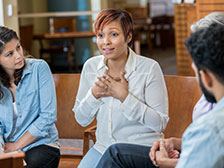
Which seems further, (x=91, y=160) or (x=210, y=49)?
(x=91, y=160)

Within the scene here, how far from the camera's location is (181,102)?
8.18 ft

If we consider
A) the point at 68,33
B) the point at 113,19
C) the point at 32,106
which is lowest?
the point at 32,106

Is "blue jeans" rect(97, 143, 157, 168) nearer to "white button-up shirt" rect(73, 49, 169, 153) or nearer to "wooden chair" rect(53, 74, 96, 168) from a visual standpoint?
"white button-up shirt" rect(73, 49, 169, 153)

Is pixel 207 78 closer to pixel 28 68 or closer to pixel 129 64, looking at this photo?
pixel 129 64

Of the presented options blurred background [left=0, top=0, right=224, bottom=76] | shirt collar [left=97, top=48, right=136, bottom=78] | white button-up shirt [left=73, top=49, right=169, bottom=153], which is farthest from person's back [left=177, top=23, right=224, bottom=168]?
blurred background [left=0, top=0, right=224, bottom=76]

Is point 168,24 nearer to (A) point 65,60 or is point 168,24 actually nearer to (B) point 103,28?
(A) point 65,60

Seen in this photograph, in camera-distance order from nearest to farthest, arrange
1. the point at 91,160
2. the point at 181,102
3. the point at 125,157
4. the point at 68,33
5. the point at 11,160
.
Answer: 1. the point at 11,160
2. the point at 125,157
3. the point at 91,160
4. the point at 181,102
5. the point at 68,33

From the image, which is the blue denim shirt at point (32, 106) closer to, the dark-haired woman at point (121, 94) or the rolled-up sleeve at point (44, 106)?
the rolled-up sleeve at point (44, 106)

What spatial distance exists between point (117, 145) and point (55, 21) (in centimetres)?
657

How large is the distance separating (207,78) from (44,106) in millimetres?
1320

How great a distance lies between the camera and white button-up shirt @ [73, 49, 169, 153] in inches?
80.1

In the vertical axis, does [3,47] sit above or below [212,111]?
above

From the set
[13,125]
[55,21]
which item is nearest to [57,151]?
[13,125]

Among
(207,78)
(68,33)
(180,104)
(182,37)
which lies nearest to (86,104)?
(180,104)
